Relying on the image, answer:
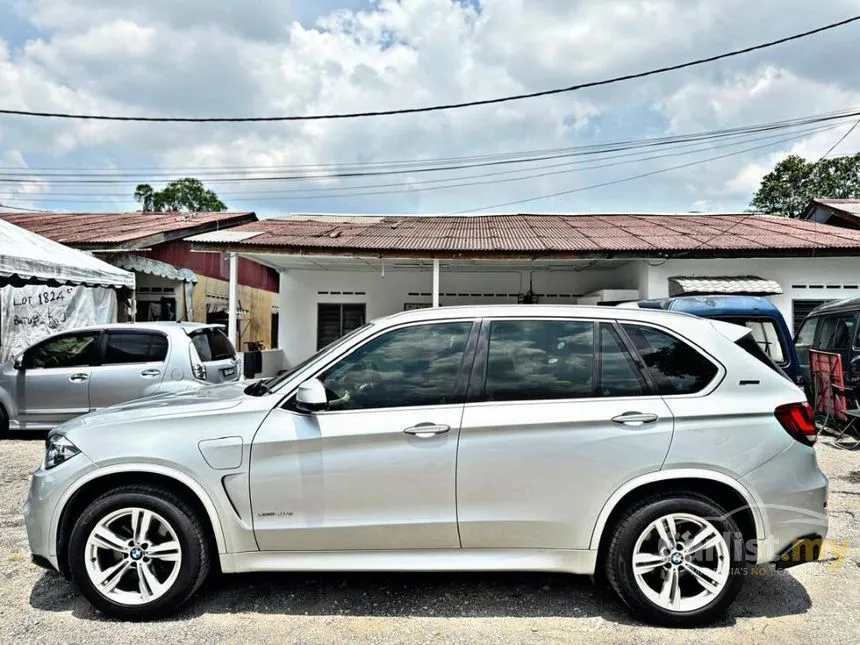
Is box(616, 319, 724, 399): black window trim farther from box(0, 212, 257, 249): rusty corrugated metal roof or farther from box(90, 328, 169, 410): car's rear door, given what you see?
box(0, 212, 257, 249): rusty corrugated metal roof

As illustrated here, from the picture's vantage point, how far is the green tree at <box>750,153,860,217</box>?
30047 mm

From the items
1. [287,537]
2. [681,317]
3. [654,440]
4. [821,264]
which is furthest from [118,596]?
[821,264]

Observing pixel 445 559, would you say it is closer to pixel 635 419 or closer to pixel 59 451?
pixel 635 419

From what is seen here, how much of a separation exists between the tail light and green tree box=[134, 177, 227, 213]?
49.3 meters

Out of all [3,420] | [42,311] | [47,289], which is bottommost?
[3,420]

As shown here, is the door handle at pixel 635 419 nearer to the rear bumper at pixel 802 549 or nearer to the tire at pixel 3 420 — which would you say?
the rear bumper at pixel 802 549

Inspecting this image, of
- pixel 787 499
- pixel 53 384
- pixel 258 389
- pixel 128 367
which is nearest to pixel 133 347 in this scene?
pixel 128 367

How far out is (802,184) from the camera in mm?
31312

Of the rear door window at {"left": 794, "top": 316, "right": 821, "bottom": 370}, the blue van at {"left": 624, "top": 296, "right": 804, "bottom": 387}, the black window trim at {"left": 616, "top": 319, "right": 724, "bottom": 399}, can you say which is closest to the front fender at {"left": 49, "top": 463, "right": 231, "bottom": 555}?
the black window trim at {"left": 616, "top": 319, "right": 724, "bottom": 399}

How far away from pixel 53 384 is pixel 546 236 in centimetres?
995

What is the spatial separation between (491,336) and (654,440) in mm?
1000

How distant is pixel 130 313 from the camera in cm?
1386

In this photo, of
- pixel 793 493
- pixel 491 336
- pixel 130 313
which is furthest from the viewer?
pixel 130 313

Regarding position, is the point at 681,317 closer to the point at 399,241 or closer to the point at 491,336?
the point at 491,336
